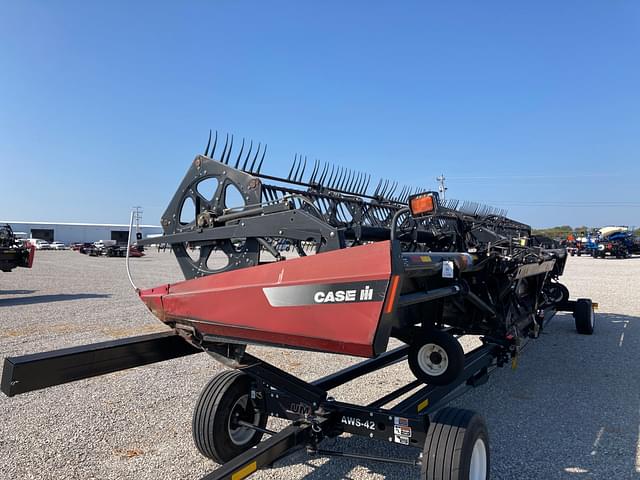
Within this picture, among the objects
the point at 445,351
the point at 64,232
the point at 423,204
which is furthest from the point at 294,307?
the point at 64,232

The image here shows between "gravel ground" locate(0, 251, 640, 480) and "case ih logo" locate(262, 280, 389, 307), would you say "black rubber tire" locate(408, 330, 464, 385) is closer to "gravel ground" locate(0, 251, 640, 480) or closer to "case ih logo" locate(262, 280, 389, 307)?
"gravel ground" locate(0, 251, 640, 480)

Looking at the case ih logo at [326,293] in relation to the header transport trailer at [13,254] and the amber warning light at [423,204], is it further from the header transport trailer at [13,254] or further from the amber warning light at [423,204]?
the header transport trailer at [13,254]

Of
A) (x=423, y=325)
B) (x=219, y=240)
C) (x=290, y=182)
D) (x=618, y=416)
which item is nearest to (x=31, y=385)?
(x=219, y=240)

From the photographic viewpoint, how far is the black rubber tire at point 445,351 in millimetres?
3881

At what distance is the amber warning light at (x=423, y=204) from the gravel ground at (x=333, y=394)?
1.99 m

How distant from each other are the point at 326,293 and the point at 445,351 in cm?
199

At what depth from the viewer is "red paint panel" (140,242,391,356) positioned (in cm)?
224

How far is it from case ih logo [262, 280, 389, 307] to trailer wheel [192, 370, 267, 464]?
126 cm

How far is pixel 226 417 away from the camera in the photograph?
3432mm

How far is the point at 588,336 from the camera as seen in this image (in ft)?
27.7

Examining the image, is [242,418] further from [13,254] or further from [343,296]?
[13,254]

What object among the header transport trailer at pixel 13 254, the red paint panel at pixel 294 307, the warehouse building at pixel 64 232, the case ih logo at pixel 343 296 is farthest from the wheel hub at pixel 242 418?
the warehouse building at pixel 64 232

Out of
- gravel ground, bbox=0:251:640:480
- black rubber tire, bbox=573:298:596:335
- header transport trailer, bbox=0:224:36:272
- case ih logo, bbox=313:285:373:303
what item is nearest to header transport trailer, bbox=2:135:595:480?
case ih logo, bbox=313:285:373:303

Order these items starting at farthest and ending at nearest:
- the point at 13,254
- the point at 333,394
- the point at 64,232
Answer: the point at 64,232, the point at 13,254, the point at 333,394
